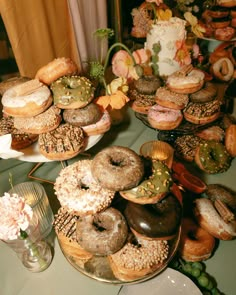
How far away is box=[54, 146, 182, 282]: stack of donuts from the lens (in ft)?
2.37

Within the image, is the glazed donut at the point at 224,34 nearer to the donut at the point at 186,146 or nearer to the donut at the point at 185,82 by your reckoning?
the donut at the point at 185,82

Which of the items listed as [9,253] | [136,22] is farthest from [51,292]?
[136,22]

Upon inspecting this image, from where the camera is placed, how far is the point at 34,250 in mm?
953

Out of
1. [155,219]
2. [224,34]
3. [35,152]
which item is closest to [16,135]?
[35,152]

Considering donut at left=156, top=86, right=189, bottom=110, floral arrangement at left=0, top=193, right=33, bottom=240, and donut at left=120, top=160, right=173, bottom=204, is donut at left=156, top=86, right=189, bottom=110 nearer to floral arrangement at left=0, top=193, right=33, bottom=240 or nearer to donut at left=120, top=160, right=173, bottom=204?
donut at left=120, top=160, right=173, bottom=204

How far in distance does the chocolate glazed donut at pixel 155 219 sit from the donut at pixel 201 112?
2.05 feet

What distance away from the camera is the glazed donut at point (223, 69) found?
5.76 feet

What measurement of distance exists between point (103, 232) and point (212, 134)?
951 millimetres

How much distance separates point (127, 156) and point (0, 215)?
383 mm

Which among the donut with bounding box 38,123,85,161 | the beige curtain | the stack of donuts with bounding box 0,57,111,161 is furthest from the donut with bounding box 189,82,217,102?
the beige curtain

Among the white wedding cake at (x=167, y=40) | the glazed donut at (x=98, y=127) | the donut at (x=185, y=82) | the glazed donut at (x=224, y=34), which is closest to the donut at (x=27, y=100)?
the glazed donut at (x=98, y=127)

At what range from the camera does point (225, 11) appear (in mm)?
2297

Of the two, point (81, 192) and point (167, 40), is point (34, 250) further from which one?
point (167, 40)

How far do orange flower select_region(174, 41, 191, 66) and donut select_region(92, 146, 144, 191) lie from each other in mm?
900
